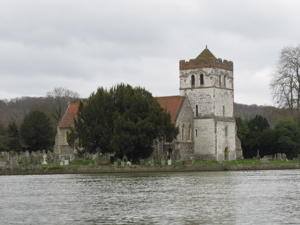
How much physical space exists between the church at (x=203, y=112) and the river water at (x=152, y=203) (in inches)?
1092

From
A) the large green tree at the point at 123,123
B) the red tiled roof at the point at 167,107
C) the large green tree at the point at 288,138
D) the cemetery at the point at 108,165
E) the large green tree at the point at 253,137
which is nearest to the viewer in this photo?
the cemetery at the point at 108,165

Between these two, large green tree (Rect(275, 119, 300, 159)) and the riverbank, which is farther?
large green tree (Rect(275, 119, 300, 159))

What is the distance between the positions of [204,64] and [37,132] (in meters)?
22.3

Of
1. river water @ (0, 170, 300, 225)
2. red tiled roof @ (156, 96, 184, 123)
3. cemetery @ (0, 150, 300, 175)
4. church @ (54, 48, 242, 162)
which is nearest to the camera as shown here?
river water @ (0, 170, 300, 225)

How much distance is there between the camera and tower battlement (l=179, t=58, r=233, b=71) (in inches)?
2653

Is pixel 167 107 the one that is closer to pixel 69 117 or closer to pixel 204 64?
pixel 204 64

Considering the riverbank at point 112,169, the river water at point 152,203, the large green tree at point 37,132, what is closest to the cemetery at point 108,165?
the riverbank at point 112,169

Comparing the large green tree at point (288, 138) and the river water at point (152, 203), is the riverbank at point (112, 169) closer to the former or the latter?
the large green tree at point (288, 138)

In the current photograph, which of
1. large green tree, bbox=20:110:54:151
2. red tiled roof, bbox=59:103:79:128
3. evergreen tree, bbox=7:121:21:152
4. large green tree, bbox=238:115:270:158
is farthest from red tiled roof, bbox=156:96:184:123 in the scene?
evergreen tree, bbox=7:121:21:152

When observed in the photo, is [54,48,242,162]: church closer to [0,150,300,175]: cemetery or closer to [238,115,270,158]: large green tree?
[238,115,270,158]: large green tree

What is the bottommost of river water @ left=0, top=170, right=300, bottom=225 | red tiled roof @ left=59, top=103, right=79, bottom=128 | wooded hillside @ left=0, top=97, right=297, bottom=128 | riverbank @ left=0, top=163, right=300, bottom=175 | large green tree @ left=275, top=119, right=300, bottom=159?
river water @ left=0, top=170, right=300, bottom=225

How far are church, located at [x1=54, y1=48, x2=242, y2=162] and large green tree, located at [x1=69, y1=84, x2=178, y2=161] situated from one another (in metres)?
8.37

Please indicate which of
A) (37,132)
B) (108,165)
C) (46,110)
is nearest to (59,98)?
(46,110)

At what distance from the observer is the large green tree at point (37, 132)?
252 ft
